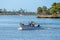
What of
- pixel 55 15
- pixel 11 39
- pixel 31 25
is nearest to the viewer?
pixel 11 39

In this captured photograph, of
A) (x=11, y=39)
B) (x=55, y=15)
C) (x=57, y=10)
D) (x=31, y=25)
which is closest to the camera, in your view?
(x=11, y=39)

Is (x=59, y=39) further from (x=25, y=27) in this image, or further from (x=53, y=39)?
(x=25, y=27)

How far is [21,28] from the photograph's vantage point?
70688mm

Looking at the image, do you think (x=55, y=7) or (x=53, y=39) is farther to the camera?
(x=55, y=7)

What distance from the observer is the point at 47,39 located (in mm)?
50375

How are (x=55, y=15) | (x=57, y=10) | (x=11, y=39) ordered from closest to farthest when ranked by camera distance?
(x=11, y=39), (x=55, y=15), (x=57, y=10)

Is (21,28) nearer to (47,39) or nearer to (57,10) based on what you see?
(47,39)

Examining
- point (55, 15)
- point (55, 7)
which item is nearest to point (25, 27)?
point (55, 15)

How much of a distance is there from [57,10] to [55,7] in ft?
6.99

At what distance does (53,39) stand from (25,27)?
19.8 m

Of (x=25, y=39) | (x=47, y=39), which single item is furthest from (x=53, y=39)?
(x=25, y=39)

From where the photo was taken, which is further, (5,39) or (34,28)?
(34,28)

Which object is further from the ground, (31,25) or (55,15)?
(31,25)

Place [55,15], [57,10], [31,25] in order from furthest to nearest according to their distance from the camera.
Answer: [57,10] → [55,15] → [31,25]
